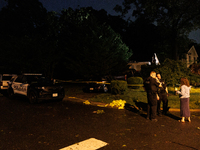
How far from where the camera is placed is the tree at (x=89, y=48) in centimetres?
1658

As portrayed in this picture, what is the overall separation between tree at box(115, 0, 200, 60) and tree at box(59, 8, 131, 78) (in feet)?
20.6

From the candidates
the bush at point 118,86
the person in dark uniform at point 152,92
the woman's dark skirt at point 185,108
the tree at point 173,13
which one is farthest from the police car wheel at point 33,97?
the tree at point 173,13

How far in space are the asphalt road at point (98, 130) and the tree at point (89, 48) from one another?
9067mm

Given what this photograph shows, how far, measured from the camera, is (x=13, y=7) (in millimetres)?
39344

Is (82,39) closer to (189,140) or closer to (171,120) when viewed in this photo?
(171,120)

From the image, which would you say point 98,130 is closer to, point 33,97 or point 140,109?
point 140,109

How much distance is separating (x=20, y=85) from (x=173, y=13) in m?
21.0

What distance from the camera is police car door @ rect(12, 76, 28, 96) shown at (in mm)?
10844

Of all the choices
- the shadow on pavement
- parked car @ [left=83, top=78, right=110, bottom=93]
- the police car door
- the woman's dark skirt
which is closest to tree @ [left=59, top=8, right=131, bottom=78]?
parked car @ [left=83, top=78, right=110, bottom=93]

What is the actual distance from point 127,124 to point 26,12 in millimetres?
40653

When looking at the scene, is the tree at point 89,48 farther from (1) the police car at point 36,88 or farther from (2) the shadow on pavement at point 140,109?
(2) the shadow on pavement at point 140,109

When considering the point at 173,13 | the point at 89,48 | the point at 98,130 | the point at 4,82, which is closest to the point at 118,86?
the point at 98,130

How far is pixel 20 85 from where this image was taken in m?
11.2

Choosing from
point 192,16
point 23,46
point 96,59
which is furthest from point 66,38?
point 192,16
